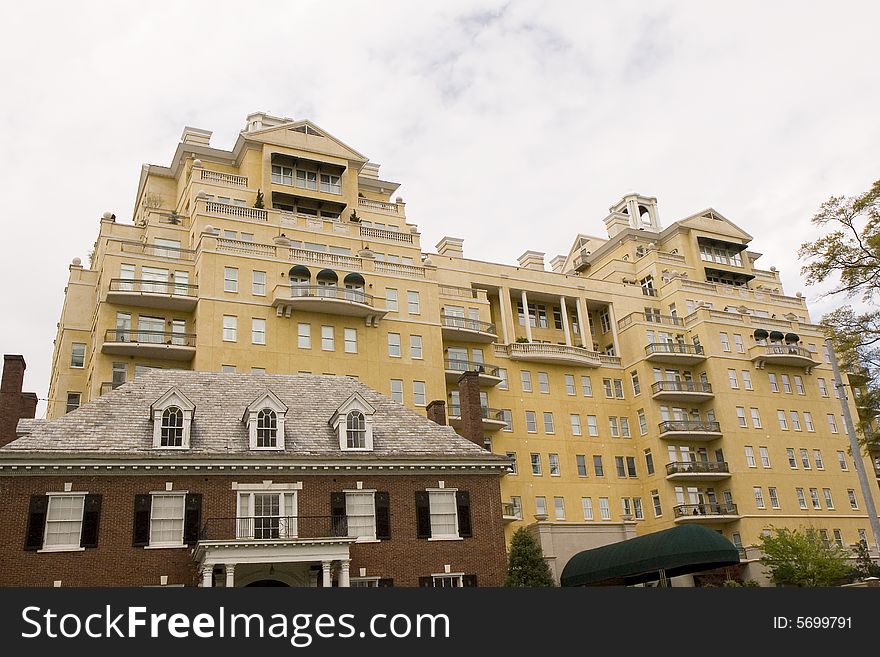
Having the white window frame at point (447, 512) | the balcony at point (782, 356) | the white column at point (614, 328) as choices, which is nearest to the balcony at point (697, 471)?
the balcony at point (782, 356)

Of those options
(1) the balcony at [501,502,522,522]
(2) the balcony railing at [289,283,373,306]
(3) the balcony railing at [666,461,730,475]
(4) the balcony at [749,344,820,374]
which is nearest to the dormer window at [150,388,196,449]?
(2) the balcony railing at [289,283,373,306]

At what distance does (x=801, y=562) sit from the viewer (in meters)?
52.3

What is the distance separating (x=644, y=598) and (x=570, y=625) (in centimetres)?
170

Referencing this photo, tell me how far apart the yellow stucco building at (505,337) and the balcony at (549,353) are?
19 centimetres

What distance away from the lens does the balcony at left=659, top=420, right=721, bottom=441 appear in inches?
2579

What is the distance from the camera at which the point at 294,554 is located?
3297cm

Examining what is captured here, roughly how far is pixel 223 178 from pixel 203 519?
3532 cm

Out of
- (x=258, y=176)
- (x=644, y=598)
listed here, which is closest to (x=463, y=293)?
(x=258, y=176)

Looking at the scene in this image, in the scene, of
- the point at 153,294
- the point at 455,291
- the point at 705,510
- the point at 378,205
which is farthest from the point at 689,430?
the point at 153,294

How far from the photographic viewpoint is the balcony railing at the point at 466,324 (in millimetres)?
62406

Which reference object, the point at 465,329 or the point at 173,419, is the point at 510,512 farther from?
the point at 173,419

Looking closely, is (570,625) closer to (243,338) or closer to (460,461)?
(460,461)

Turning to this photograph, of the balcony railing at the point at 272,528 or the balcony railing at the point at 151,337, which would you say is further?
the balcony railing at the point at 151,337

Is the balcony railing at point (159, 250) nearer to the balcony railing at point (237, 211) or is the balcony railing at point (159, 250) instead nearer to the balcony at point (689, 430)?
the balcony railing at point (237, 211)
